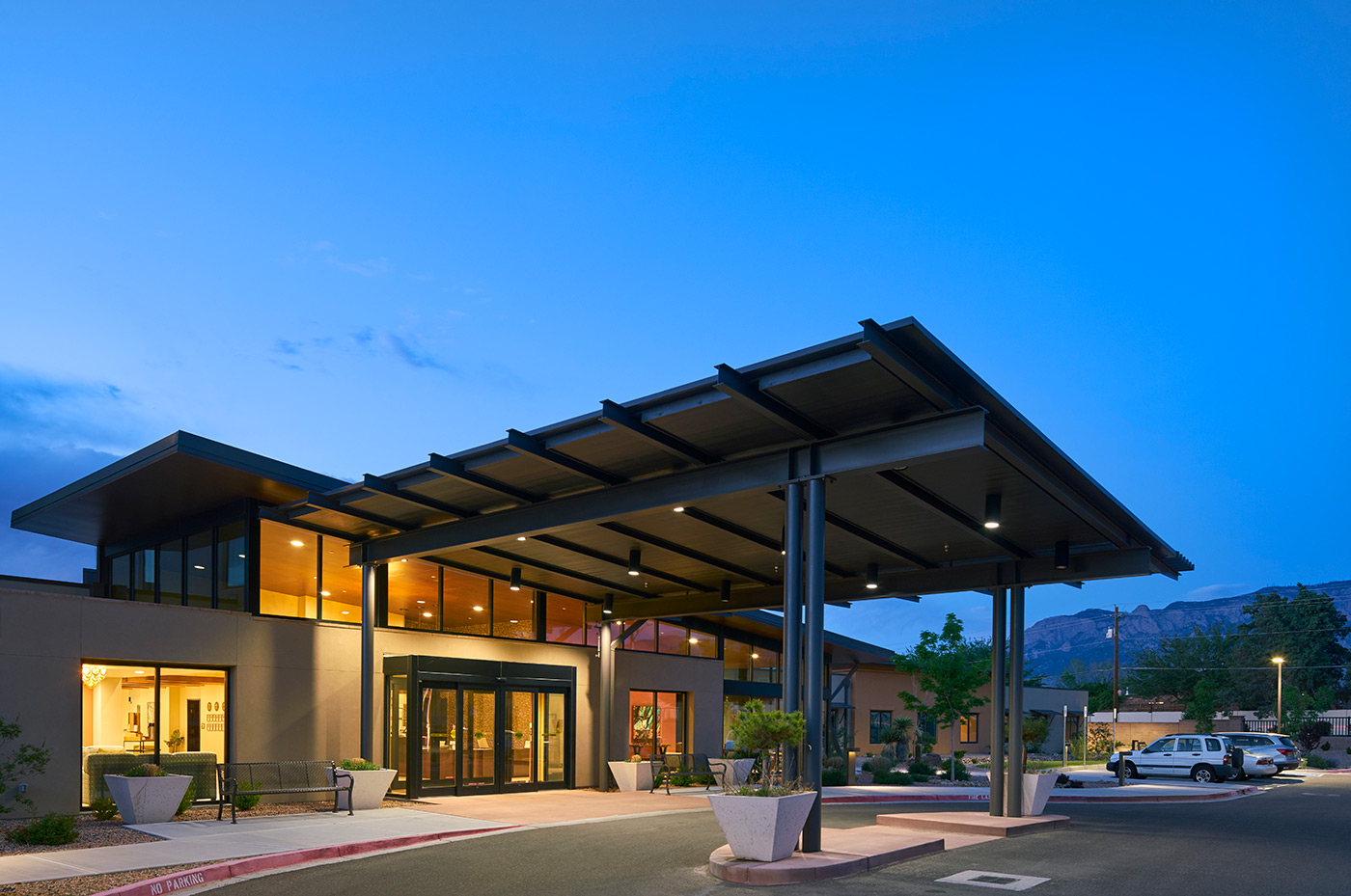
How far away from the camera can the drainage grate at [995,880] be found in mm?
11312

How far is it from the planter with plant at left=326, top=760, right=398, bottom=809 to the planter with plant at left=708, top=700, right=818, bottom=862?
8748 mm

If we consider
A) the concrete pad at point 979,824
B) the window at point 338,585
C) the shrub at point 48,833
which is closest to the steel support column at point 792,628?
the concrete pad at point 979,824

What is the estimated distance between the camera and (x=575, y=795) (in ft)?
75.5

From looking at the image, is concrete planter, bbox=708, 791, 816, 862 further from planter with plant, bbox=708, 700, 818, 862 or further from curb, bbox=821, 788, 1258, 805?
curb, bbox=821, 788, 1258, 805

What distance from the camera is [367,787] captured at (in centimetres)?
1861

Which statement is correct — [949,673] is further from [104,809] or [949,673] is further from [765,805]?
[104,809]

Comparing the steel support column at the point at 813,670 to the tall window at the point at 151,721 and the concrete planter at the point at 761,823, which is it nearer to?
the concrete planter at the point at 761,823

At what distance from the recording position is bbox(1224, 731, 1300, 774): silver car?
1425 inches

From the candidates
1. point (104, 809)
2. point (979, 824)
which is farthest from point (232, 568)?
point (979, 824)

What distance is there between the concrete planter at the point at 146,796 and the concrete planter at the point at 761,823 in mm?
9115

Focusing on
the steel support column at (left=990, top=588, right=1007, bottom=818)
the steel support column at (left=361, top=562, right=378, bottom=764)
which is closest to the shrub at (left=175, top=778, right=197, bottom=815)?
the steel support column at (left=361, top=562, right=378, bottom=764)

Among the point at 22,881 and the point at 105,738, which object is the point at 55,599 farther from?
the point at 22,881

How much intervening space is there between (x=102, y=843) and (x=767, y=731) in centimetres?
879

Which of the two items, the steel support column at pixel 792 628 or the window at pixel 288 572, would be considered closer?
the steel support column at pixel 792 628
